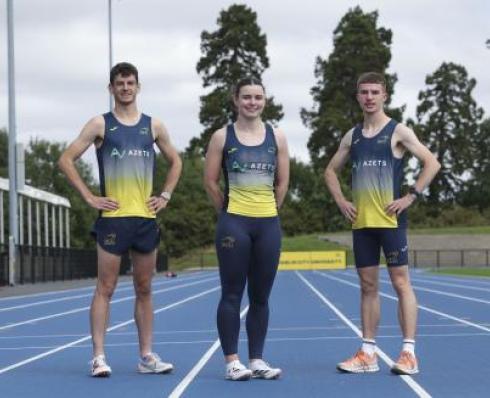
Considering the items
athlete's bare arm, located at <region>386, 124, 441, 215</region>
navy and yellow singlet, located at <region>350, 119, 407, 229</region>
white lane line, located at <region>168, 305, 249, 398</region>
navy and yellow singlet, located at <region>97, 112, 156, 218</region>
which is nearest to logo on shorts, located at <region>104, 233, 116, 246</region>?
navy and yellow singlet, located at <region>97, 112, 156, 218</region>

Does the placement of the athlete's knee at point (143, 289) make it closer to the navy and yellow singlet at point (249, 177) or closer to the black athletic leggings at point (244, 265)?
the black athletic leggings at point (244, 265)

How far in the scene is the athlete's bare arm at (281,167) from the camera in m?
7.68

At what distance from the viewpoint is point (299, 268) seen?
5809 centimetres

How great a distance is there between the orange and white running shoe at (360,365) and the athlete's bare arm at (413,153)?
3.23 feet

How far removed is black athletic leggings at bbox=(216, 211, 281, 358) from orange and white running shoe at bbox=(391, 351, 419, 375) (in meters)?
0.91

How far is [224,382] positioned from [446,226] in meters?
80.8

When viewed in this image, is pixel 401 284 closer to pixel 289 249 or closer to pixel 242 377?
pixel 242 377

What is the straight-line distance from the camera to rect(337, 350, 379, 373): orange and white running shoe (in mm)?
7676

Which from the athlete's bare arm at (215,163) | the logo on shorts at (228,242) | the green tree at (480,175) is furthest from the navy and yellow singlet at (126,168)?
the green tree at (480,175)

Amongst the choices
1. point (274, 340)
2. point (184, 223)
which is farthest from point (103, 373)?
point (184, 223)

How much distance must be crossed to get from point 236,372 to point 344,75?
3330 inches

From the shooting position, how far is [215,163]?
7594 mm

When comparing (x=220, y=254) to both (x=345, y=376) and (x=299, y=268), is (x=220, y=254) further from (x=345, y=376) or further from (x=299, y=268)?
(x=299, y=268)

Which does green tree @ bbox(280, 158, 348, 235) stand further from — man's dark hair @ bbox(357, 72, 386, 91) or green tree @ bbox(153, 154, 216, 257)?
man's dark hair @ bbox(357, 72, 386, 91)
